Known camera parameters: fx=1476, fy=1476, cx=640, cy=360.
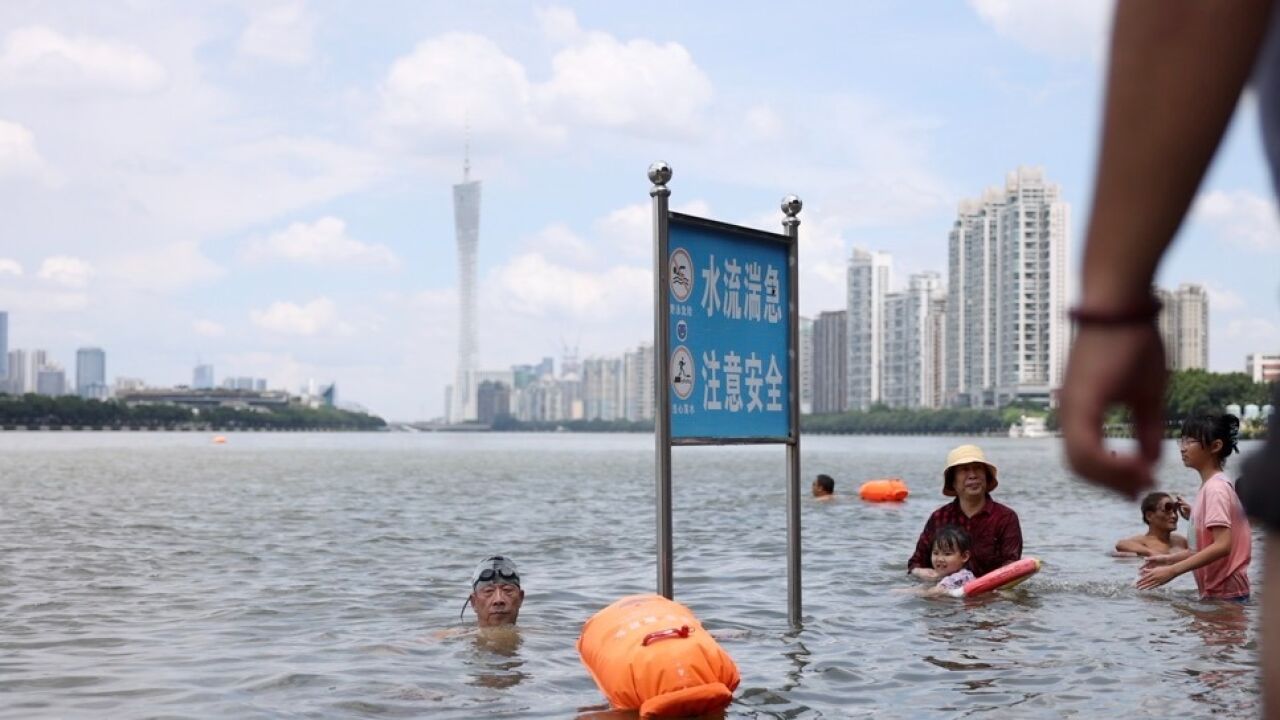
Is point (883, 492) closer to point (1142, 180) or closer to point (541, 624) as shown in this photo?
point (541, 624)

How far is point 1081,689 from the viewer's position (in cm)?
805

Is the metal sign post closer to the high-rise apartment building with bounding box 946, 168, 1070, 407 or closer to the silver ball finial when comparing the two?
the silver ball finial

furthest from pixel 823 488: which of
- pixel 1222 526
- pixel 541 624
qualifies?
pixel 1222 526

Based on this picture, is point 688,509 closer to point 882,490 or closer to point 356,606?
point 882,490

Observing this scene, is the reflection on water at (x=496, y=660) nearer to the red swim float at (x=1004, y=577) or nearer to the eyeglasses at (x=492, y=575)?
the eyeglasses at (x=492, y=575)

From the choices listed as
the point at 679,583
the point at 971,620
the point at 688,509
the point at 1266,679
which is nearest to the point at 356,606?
the point at 679,583

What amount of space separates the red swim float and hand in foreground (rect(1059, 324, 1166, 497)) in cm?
951

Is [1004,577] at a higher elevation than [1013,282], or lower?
lower

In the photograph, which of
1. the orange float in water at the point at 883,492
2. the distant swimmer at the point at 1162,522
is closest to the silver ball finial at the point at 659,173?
the distant swimmer at the point at 1162,522

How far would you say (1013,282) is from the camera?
183 meters

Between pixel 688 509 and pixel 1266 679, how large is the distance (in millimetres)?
26430

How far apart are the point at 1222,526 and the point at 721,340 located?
3.85 meters

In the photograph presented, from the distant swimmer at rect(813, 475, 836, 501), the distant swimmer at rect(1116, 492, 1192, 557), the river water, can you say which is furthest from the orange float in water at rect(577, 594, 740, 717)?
the distant swimmer at rect(813, 475, 836, 501)

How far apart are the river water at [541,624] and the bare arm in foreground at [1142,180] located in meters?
1.61
